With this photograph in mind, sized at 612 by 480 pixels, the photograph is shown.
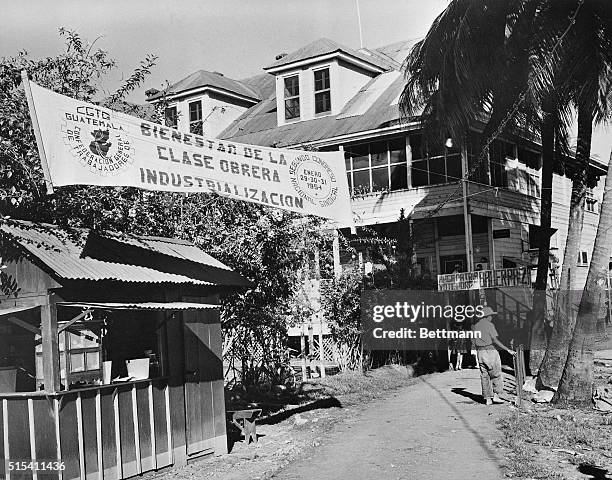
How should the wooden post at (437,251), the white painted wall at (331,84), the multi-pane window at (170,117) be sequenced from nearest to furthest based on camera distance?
the multi-pane window at (170,117) → the wooden post at (437,251) → the white painted wall at (331,84)

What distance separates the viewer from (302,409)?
1527 cm

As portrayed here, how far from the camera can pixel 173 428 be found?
10.3 meters

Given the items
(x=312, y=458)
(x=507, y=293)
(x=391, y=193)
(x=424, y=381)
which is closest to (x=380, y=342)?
(x=424, y=381)

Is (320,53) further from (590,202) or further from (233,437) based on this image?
(233,437)

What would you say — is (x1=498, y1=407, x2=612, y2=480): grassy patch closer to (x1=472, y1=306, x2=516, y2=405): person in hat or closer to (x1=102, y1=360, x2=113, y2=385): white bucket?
(x1=472, y1=306, x2=516, y2=405): person in hat

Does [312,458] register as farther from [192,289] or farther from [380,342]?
[380,342]

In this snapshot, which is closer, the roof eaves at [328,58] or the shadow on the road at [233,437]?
the shadow on the road at [233,437]

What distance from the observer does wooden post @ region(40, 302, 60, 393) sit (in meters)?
8.57

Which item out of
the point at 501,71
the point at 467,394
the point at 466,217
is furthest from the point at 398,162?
the point at 467,394

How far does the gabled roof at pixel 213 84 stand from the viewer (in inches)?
1250

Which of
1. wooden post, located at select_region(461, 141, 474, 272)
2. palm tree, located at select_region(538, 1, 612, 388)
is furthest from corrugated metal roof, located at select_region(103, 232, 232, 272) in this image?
wooden post, located at select_region(461, 141, 474, 272)

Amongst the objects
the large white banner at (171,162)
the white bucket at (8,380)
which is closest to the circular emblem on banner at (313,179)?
the large white banner at (171,162)

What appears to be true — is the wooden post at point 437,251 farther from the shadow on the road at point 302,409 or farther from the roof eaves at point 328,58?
the shadow on the road at point 302,409

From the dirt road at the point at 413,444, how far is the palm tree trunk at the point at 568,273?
65.6 inches
